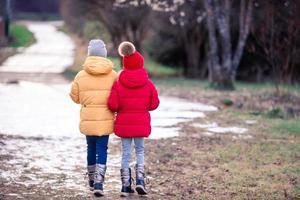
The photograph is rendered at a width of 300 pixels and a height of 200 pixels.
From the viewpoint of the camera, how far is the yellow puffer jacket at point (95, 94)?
5.93 meters

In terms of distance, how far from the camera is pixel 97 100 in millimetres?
5949

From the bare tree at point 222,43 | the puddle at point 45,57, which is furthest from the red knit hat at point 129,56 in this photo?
the puddle at point 45,57

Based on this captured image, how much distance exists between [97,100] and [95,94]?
0.22ft

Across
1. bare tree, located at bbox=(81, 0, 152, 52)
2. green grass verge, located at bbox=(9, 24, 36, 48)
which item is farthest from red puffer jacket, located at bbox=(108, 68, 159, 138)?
green grass verge, located at bbox=(9, 24, 36, 48)

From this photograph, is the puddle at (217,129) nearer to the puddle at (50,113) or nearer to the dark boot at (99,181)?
the puddle at (50,113)

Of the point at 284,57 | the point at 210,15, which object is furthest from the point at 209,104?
the point at 210,15

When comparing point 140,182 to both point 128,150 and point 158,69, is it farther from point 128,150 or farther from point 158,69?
point 158,69

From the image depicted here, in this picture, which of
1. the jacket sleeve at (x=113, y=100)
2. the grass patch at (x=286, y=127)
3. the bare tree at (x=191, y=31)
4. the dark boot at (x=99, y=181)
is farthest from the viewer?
the bare tree at (x=191, y=31)

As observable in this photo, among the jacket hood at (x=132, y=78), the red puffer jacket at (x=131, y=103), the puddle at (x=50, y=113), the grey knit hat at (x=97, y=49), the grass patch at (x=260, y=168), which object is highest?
the grey knit hat at (x=97, y=49)

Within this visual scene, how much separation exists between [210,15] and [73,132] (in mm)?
9700

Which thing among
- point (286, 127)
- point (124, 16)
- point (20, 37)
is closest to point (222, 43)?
point (124, 16)

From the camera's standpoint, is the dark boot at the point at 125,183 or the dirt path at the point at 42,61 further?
the dirt path at the point at 42,61

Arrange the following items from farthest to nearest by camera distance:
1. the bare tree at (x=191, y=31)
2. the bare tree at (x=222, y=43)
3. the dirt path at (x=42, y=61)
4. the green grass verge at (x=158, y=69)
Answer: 1. the green grass verge at (x=158, y=69)
2. the bare tree at (x=191, y=31)
3. the dirt path at (x=42, y=61)
4. the bare tree at (x=222, y=43)

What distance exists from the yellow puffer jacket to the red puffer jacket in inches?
3.3
